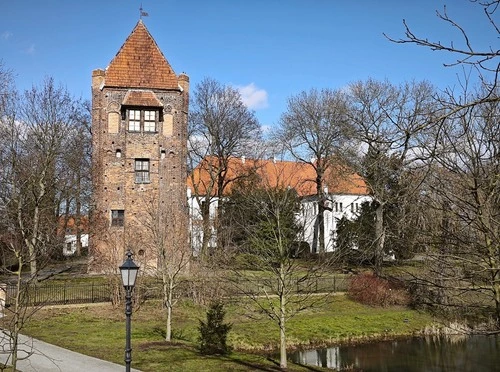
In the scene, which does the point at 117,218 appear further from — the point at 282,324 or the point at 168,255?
the point at 282,324

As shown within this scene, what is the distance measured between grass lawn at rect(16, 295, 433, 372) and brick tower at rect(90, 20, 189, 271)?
A: 917 cm

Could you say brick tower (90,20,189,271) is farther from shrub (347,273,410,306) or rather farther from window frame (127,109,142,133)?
shrub (347,273,410,306)

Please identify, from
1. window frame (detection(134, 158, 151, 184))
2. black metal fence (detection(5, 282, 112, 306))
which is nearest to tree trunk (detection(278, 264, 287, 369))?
black metal fence (detection(5, 282, 112, 306))

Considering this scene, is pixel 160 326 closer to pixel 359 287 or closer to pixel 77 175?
pixel 359 287

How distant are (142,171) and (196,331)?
1503cm

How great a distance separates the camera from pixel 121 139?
3384 cm

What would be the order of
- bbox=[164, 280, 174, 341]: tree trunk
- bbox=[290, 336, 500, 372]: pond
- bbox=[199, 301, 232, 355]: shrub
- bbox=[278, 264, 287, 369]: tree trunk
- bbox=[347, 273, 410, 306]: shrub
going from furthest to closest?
bbox=[347, 273, 410, 306]: shrub < bbox=[290, 336, 500, 372]: pond < bbox=[164, 280, 174, 341]: tree trunk < bbox=[199, 301, 232, 355]: shrub < bbox=[278, 264, 287, 369]: tree trunk

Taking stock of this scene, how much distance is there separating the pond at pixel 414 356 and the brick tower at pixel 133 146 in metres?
15.1

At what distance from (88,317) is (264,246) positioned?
1049 centimetres

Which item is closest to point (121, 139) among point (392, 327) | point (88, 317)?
point (88, 317)

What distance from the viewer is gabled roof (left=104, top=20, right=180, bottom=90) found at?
34.2 metres

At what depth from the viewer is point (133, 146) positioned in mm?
33906

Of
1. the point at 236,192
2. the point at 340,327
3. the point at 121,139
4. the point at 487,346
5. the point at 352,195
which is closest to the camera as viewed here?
the point at 487,346

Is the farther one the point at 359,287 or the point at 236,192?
the point at 236,192
